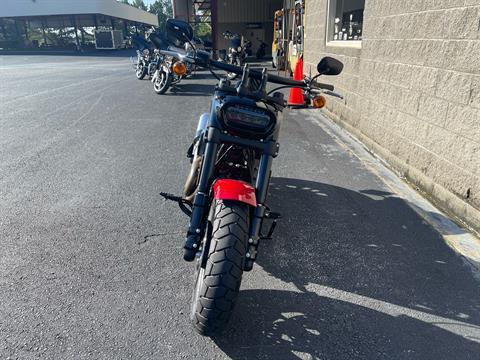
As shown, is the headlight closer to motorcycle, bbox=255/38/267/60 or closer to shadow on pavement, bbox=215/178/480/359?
shadow on pavement, bbox=215/178/480/359

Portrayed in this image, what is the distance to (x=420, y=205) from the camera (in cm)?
420

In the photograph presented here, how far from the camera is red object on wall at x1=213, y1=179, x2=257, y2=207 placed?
2.30 metres

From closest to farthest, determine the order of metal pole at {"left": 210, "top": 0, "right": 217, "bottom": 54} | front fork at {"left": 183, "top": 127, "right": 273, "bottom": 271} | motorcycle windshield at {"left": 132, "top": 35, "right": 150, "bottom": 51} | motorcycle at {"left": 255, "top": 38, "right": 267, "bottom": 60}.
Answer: front fork at {"left": 183, "top": 127, "right": 273, "bottom": 271}
motorcycle windshield at {"left": 132, "top": 35, "right": 150, "bottom": 51}
metal pole at {"left": 210, "top": 0, "right": 217, "bottom": 54}
motorcycle at {"left": 255, "top": 38, "right": 267, "bottom": 60}

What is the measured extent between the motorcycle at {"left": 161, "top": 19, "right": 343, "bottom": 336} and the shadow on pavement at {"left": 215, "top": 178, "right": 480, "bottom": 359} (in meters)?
0.41

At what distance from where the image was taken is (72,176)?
197 inches

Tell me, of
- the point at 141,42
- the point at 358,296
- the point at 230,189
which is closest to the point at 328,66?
the point at 230,189

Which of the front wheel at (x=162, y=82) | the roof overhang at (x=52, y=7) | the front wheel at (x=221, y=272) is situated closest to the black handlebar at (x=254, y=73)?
the front wheel at (x=221, y=272)

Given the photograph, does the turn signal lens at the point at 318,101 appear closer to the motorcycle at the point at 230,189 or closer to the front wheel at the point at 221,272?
the motorcycle at the point at 230,189

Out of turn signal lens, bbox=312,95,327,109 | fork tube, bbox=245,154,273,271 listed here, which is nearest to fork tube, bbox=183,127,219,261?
fork tube, bbox=245,154,273,271

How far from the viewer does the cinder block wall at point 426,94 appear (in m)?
3.69

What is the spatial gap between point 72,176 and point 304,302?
3.70 meters

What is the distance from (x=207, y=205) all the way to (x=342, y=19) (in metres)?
7.77

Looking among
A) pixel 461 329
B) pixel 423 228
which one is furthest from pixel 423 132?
pixel 461 329

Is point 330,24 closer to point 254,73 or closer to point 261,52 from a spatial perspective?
point 254,73
